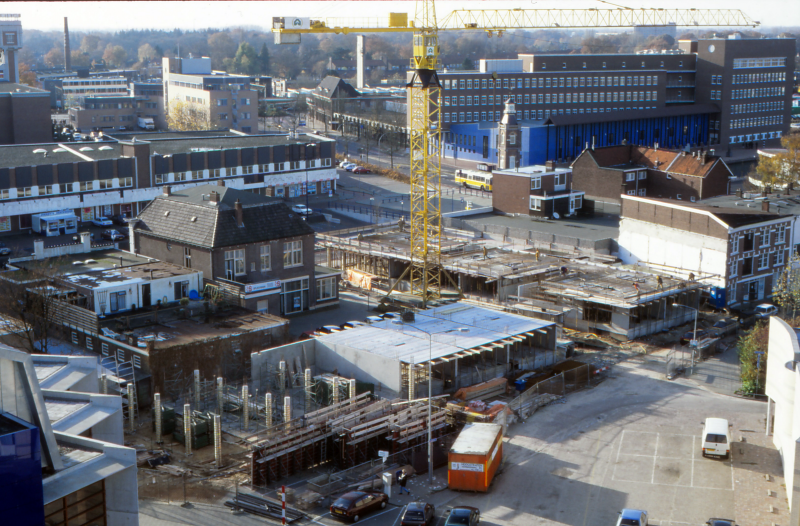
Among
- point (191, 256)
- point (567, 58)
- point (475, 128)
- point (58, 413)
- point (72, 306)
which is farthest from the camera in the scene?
point (567, 58)

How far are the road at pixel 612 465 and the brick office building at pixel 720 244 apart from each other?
14.9 meters

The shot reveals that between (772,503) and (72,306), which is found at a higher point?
(72,306)

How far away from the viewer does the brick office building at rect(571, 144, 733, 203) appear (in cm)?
7631

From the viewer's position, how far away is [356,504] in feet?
86.2

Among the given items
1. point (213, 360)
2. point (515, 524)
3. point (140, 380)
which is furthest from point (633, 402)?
point (140, 380)

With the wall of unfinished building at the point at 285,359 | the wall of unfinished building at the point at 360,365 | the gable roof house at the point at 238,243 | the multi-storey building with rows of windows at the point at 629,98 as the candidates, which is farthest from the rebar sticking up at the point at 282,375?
the multi-storey building with rows of windows at the point at 629,98

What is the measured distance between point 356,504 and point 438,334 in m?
13.4

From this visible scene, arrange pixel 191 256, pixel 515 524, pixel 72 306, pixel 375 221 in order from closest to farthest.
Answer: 1. pixel 515 524
2. pixel 72 306
3. pixel 191 256
4. pixel 375 221

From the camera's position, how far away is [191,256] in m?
44.8

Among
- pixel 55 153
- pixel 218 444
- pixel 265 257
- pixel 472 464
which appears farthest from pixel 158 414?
pixel 55 153

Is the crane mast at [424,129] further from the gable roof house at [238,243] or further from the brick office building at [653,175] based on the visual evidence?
the brick office building at [653,175]

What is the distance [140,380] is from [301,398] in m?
5.90

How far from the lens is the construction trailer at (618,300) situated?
45438mm

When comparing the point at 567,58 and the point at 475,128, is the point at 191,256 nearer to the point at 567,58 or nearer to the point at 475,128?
the point at 475,128
